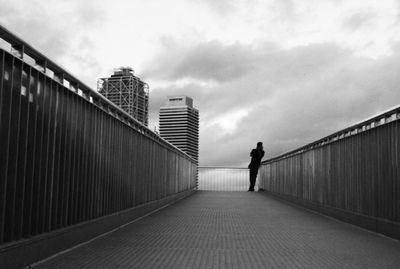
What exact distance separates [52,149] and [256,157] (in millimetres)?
25054

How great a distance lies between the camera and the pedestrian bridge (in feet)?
18.3

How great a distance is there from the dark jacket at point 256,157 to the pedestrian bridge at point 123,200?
16.7 meters

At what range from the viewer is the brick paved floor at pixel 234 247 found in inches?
241

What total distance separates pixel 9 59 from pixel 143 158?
25.6 feet

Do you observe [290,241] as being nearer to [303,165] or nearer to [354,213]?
[354,213]

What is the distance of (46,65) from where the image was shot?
624 centimetres

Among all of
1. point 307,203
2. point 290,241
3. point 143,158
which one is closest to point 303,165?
point 307,203

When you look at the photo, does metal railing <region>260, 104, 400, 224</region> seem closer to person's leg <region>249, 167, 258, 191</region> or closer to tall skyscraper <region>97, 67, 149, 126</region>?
person's leg <region>249, 167, 258, 191</region>

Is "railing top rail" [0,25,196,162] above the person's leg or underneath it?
above

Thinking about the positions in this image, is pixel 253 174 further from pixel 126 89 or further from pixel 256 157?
pixel 126 89

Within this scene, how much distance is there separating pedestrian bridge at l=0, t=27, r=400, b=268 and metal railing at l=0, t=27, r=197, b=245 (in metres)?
0.02

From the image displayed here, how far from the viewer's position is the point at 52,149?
6543 mm

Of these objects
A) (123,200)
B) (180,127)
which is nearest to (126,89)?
(180,127)

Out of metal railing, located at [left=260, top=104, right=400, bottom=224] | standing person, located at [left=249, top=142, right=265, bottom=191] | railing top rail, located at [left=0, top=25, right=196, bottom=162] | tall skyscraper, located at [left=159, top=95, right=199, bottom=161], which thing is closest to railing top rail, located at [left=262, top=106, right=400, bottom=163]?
metal railing, located at [left=260, top=104, right=400, bottom=224]
